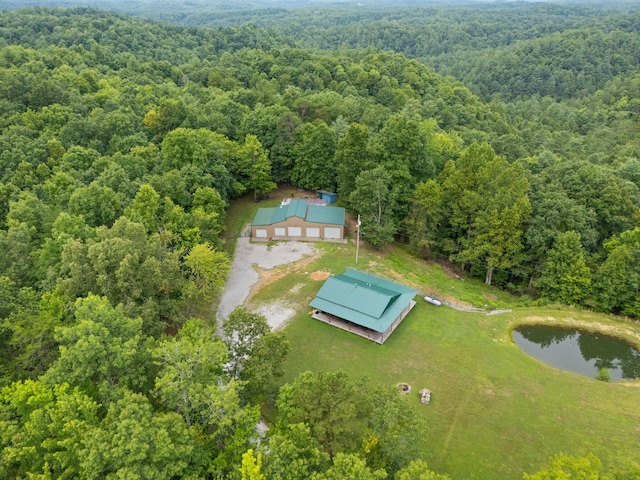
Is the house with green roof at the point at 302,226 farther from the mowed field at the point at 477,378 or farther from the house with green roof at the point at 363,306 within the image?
the house with green roof at the point at 363,306

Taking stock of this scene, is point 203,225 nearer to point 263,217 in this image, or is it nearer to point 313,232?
point 263,217

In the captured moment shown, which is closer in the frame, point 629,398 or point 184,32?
point 629,398

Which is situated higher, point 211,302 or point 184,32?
point 184,32

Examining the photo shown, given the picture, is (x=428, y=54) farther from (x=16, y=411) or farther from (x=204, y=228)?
(x=16, y=411)

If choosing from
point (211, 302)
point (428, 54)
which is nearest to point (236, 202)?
point (211, 302)

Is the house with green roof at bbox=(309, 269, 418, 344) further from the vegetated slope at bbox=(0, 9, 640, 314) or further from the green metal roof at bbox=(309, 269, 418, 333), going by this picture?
the vegetated slope at bbox=(0, 9, 640, 314)

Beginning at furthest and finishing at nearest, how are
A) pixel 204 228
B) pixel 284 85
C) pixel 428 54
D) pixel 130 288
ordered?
pixel 428 54
pixel 284 85
pixel 204 228
pixel 130 288

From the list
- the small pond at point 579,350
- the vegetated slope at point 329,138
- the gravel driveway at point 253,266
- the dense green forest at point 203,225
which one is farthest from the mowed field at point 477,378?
the vegetated slope at point 329,138

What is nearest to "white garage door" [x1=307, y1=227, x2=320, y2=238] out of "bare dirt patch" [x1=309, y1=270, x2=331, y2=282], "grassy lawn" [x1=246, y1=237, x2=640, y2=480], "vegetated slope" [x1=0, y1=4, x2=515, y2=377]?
"bare dirt patch" [x1=309, y1=270, x2=331, y2=282]
